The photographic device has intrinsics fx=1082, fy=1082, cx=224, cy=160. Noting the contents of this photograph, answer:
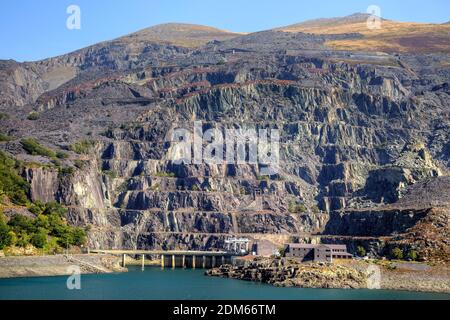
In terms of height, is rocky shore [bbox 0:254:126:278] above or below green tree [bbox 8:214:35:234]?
below

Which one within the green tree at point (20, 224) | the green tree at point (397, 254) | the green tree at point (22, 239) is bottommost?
the green tree at point (397, 254)

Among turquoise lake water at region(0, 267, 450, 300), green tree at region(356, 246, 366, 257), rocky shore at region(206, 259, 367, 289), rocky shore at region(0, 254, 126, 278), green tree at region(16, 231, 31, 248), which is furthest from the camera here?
green tree at region(356, 246, 366, 257)

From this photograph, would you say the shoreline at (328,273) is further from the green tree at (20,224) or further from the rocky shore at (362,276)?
the green tree at (20,224)

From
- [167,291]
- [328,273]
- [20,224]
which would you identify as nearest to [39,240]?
[20,224]

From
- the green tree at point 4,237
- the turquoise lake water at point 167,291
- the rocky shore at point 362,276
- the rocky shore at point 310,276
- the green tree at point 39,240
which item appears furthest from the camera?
the green tree at point 39,240

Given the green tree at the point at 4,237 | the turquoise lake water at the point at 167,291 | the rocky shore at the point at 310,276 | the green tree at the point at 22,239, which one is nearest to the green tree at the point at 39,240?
the green tree at the point at 22,239

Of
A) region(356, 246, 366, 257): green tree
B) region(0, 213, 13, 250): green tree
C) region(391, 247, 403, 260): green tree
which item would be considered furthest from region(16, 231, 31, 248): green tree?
region(391, 247, 403, 260): green tree

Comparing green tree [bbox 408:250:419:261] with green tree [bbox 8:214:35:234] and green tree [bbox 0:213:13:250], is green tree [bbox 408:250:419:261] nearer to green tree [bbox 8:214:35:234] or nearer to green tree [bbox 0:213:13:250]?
green tree [bbox 0:213:13:250]
